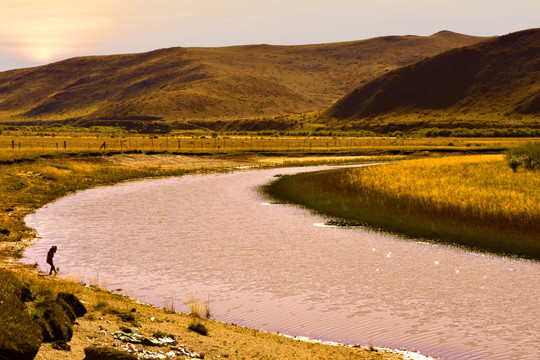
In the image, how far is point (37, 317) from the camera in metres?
11.8

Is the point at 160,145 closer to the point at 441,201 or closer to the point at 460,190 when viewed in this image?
the point at 460,190

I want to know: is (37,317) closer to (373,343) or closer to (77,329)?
(77,329)

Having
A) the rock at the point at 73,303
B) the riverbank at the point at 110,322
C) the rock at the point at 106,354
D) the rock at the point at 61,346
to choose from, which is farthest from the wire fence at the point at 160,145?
the rock at the point at 106,354

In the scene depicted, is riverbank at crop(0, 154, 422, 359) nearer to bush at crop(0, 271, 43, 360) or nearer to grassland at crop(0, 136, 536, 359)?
grassland at crop(0, 136, 536, 359)

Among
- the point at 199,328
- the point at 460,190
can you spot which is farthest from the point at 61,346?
the point at 460,190

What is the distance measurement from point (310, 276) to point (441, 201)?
15628 millimetres

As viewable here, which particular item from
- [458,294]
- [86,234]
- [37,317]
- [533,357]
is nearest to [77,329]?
[37,317]

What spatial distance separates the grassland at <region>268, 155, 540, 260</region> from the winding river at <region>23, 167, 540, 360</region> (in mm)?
2031

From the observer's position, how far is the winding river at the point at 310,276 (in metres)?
15.3

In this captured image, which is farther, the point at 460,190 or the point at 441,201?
the point at 460,190

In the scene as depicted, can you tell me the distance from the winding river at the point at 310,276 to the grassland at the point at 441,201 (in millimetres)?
2031

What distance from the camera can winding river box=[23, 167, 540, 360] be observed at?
15.3 m

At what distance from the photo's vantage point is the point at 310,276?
2095 centimetres

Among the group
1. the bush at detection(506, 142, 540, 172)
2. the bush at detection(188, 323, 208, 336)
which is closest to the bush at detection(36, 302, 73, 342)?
the bush at detection(188, 323, 208, 336)
